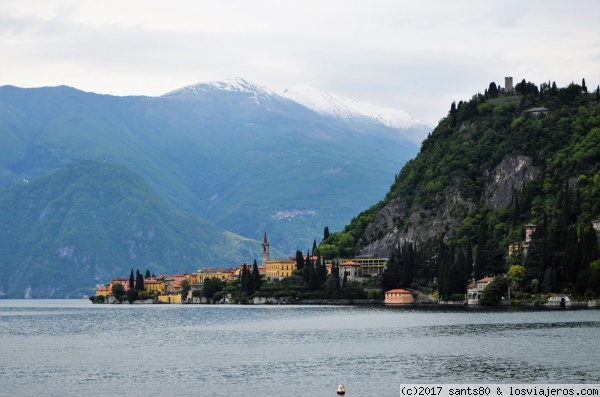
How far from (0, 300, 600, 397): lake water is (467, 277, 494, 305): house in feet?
110

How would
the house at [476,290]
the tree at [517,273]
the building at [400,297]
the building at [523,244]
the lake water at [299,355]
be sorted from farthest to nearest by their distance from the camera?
the building at [400,297], the building at [523,244], the house at [476,290], the tree at [517,273], the lake water at [299,355]

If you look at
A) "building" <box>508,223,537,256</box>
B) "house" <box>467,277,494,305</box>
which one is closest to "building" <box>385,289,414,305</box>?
"building" <box>508,223,537,256</box>

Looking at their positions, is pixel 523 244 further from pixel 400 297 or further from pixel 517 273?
pixel 400 297

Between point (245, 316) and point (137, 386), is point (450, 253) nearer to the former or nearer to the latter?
point (245, 316)

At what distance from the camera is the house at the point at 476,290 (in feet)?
544

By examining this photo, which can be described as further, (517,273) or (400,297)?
(400,297)

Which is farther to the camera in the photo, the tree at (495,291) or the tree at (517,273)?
the tree at (517,273)

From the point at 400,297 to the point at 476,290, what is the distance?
71.1 ft

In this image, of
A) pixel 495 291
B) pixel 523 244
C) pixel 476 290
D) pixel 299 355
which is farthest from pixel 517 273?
pixel 299 355

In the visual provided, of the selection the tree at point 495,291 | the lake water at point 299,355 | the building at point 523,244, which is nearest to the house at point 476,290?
the tree at point 495,291

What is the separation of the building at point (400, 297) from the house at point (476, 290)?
18.7 metres

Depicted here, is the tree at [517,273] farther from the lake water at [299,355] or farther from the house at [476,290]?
the lake water at [299,355]

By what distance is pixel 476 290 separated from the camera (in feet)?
549

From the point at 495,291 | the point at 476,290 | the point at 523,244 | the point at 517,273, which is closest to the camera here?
the point at 495,291
